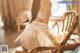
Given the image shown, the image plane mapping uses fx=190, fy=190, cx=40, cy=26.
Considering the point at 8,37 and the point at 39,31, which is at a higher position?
the point at 39,31

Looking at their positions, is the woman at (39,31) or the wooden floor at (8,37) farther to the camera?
the wooden floor at (8,37)

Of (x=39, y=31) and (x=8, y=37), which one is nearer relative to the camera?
(x=39, y=31)

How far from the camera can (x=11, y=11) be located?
250cm

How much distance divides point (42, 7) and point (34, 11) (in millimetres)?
106

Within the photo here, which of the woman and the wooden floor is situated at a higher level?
the woman

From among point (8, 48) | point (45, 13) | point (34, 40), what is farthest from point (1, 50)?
point (45, 13)

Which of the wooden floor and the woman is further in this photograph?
the wooden floor

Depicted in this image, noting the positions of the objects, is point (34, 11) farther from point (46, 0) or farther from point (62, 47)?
point (62, 47)

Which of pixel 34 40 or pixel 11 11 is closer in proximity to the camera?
pixel 34 40

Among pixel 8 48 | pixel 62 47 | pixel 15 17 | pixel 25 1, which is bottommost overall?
pixel 8 48

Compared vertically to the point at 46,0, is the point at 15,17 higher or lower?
lower

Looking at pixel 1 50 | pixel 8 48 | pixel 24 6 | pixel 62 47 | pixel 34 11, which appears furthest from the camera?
pixel 24 6

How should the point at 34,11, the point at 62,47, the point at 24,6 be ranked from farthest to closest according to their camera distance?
the point at 24,6
the point at 34,11
the point at 62,47

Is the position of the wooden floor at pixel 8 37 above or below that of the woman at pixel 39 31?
below
